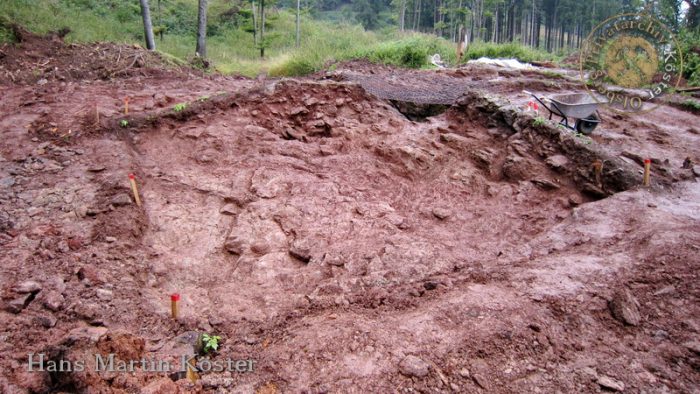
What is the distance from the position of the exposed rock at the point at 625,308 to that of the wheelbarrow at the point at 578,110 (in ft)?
10.9

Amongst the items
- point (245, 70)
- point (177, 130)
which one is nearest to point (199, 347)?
point (177, 130)

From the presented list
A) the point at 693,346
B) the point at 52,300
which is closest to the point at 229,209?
the point at 52,300

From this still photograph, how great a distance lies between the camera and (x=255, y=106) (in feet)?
20.0

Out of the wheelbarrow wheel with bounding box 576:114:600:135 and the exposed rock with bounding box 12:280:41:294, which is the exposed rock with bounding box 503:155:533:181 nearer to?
the wheelbarrow wheel with bounding box 576:114:600:135

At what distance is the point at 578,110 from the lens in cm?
584

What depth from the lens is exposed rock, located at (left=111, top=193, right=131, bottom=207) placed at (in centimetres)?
407

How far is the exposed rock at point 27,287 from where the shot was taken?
2.90 meters

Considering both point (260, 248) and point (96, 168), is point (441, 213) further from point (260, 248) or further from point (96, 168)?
point (96, 168)

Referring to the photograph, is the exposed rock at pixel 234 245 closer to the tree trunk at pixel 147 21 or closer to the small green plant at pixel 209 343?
the small green plant at pixel 209 343

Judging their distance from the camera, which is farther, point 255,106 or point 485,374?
point 255,106

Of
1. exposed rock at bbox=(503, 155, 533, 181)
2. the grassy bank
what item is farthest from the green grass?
exposed rock at bbox=(503, 155, 533, 181)

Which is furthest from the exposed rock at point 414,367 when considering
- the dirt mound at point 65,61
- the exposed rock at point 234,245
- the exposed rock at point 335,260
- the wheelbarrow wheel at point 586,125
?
the dirt mound at point 65,61

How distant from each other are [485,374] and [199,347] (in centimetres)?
192

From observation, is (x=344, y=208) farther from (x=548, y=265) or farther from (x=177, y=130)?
(x=177, y=130)
